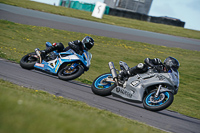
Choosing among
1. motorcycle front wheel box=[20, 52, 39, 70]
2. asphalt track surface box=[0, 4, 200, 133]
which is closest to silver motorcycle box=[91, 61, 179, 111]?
asphalt track surface box=[0, 4, 200, 133]

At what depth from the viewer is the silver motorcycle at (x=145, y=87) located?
7598mm

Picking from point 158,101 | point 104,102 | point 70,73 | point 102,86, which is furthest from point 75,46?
point 158,101

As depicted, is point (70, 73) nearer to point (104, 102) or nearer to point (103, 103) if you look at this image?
point (104, 102)

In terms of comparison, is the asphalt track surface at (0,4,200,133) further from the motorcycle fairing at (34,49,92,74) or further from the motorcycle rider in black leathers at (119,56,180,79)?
the motorcycle rider in black leathers at (119,56,180,79)

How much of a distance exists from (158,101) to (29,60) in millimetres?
5154

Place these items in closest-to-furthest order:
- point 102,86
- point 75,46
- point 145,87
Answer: point 145,87, point 102,86, point 75,46

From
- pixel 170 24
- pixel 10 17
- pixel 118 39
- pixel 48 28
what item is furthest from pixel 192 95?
pixel 170 24

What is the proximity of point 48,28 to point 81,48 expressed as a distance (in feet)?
40.4

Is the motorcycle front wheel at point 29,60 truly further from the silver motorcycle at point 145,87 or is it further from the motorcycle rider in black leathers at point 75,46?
the silver motorcycle at point 145,87

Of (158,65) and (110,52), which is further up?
(158,65)

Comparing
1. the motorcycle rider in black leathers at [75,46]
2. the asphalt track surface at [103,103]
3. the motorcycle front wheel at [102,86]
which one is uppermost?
the motorcycle rider in black leathers at [75,46]

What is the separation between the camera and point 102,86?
29.3 ft

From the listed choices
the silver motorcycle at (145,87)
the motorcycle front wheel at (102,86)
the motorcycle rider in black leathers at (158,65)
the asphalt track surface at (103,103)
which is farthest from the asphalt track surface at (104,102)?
the motorcycle rider in black leathers at (158,65)

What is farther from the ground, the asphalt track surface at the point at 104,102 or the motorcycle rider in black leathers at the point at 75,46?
the motorcycle rider in black leathers at the point at 75,46
